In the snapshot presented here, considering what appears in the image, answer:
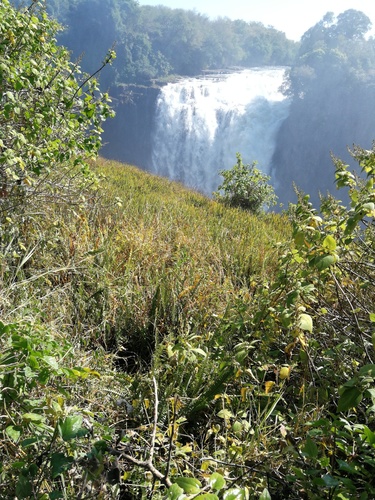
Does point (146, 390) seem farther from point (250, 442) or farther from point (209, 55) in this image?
point (209, 55)

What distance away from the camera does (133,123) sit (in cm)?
4841

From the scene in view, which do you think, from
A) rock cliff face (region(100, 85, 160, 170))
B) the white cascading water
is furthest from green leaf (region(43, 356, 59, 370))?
rock cliff face (region(100, 85, 160, 170))

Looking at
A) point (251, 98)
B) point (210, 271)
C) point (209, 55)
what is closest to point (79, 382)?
point (210, 271)

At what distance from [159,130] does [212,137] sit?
16.2ft

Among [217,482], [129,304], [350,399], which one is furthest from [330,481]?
[129,304]

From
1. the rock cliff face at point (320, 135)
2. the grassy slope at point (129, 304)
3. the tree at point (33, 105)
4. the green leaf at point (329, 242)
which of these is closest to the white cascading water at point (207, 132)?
the rock cliff face at point (320, 135)

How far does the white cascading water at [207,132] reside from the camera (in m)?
32.2

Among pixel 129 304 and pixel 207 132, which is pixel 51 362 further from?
pixel 207 132

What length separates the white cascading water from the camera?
106ft

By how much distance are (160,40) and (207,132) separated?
52193 mm

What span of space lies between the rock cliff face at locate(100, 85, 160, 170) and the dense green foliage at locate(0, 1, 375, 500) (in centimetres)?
4362

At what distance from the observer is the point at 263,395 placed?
1.88 m

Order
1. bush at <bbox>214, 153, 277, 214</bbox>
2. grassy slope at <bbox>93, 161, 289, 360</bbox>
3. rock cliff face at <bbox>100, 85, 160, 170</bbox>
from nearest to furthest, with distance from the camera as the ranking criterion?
grassy slope at <bbox>93, 161, 289, 360</bbox> < bush at <bbox>214, 153, 277, 214</bbox> < rock cliff face at <bbox>100, 85, 160, 170</bbox>

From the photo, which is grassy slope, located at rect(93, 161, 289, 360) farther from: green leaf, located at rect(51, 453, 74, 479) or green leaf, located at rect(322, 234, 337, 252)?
green leaf, located at rect(51, 453, 74, 479)
